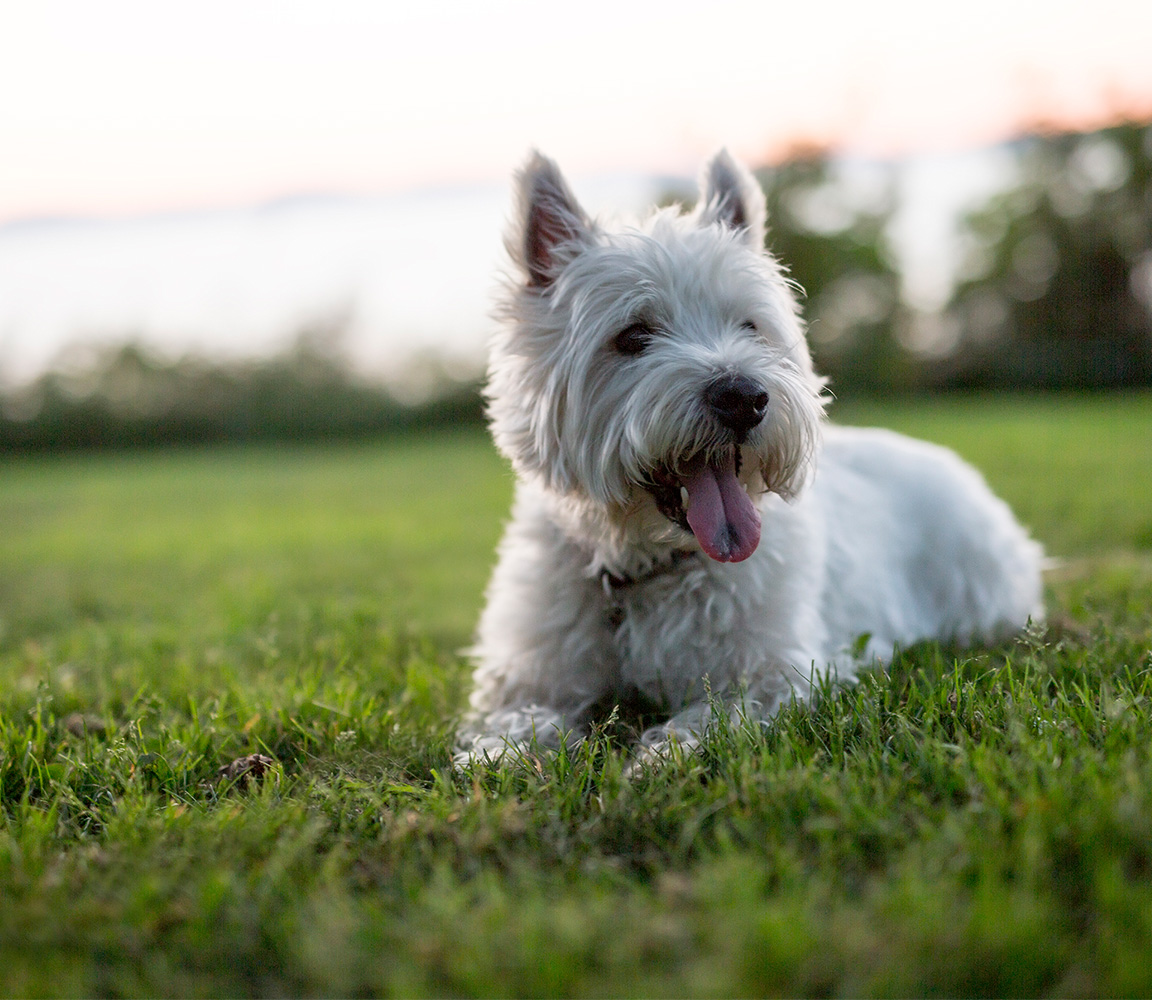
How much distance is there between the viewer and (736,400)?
3.20 metres

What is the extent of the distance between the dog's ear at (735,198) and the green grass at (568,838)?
6.27 feet

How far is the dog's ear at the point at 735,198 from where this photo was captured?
13.3ft

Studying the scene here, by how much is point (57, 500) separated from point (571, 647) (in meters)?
16.7

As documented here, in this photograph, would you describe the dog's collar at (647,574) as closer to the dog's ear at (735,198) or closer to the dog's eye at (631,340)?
the dog's eye at (631,340)

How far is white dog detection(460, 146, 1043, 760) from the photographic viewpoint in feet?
10.8

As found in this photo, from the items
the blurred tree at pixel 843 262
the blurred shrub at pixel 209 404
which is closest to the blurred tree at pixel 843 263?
the blurred tree at pixel 843 262

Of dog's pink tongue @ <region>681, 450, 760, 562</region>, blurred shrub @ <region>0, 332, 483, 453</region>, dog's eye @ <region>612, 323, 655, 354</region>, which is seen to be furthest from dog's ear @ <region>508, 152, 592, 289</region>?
blurred shrub @ <region>0, 332, 483, 453</region>

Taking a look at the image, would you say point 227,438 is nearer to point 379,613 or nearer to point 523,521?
point 379,613

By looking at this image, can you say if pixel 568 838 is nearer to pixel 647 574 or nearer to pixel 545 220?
pixel 647 574

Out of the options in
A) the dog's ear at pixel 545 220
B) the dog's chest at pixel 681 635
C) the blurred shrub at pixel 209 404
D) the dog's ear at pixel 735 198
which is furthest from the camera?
the blurred shrub at pixel 209 404

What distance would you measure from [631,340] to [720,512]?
723 millimetres

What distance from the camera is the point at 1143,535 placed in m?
7.19

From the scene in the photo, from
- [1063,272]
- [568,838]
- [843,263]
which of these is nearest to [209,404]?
[843,263]

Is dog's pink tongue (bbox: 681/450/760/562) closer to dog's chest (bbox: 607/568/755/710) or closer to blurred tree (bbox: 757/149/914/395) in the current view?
dog's chest (bbox: 607/568/755/710)
